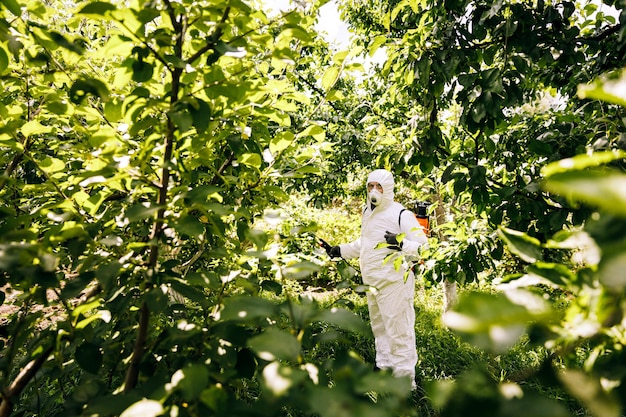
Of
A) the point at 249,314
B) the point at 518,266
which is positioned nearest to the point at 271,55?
the point at 249,314

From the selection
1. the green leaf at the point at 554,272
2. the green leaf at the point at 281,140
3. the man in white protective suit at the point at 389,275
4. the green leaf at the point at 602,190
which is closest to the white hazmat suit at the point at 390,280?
the man in white protective suit at the point at 389,275

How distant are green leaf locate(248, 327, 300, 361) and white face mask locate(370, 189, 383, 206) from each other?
10.1ft

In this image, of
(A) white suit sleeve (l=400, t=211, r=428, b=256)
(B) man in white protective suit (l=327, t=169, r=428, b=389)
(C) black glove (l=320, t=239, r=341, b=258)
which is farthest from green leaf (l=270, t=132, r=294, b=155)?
(C) black glove (l=320, t=239, r=341, b=258)

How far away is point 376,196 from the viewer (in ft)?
11.6

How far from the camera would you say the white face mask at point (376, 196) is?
3535 millimetres

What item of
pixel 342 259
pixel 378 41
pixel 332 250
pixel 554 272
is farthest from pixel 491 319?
pixel 332 250

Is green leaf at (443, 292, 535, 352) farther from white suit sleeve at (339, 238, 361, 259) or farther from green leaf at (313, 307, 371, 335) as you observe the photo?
white suit sleeve at (339, 238, 361, 259)

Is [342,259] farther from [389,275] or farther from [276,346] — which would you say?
[389,275]

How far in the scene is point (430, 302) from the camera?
20.0 feet

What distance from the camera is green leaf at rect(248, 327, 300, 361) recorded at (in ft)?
1.63

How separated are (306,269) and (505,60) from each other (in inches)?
66.1

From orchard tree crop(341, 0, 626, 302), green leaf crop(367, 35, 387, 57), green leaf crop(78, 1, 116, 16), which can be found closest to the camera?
green leaf crop(78, 1, 116, 16)

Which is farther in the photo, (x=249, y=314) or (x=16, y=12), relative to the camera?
(x=16, y=12)

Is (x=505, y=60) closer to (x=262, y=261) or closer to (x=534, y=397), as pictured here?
(x=262, y=261)
